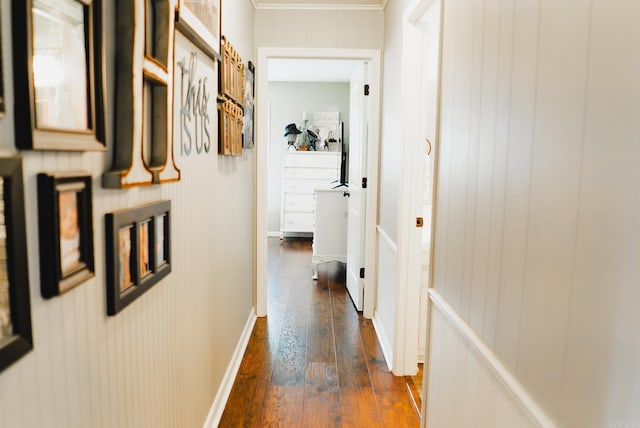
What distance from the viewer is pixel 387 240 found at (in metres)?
3.25

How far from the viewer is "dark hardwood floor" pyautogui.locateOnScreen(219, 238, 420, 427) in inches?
95.0

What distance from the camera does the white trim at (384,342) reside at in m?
3.02

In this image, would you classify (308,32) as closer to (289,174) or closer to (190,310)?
(190,310)

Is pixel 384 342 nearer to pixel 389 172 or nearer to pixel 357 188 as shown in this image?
pixel 389 172

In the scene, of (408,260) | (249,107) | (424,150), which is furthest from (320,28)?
(408,260)

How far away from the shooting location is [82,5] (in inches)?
34.9

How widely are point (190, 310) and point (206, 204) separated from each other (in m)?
0.46

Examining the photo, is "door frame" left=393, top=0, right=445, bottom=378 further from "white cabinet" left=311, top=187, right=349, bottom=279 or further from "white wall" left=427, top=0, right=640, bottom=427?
"white cabinet" left=311, top=187, right=349, bottom=279

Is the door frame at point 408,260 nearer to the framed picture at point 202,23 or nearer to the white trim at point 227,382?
the white trim at point 227,382

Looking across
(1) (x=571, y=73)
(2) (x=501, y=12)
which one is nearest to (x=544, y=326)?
(1) (x=571, y=73)

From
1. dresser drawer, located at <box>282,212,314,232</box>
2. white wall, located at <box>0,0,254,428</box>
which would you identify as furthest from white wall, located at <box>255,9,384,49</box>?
dresser drawer, located at <box>282,212,314,232</box>

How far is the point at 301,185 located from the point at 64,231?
6540 mm

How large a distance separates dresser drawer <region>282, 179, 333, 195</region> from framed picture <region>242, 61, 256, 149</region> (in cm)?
378

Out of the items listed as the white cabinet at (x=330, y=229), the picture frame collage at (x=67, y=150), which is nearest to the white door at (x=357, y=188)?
the white cabinet at (x=330, y=229)
